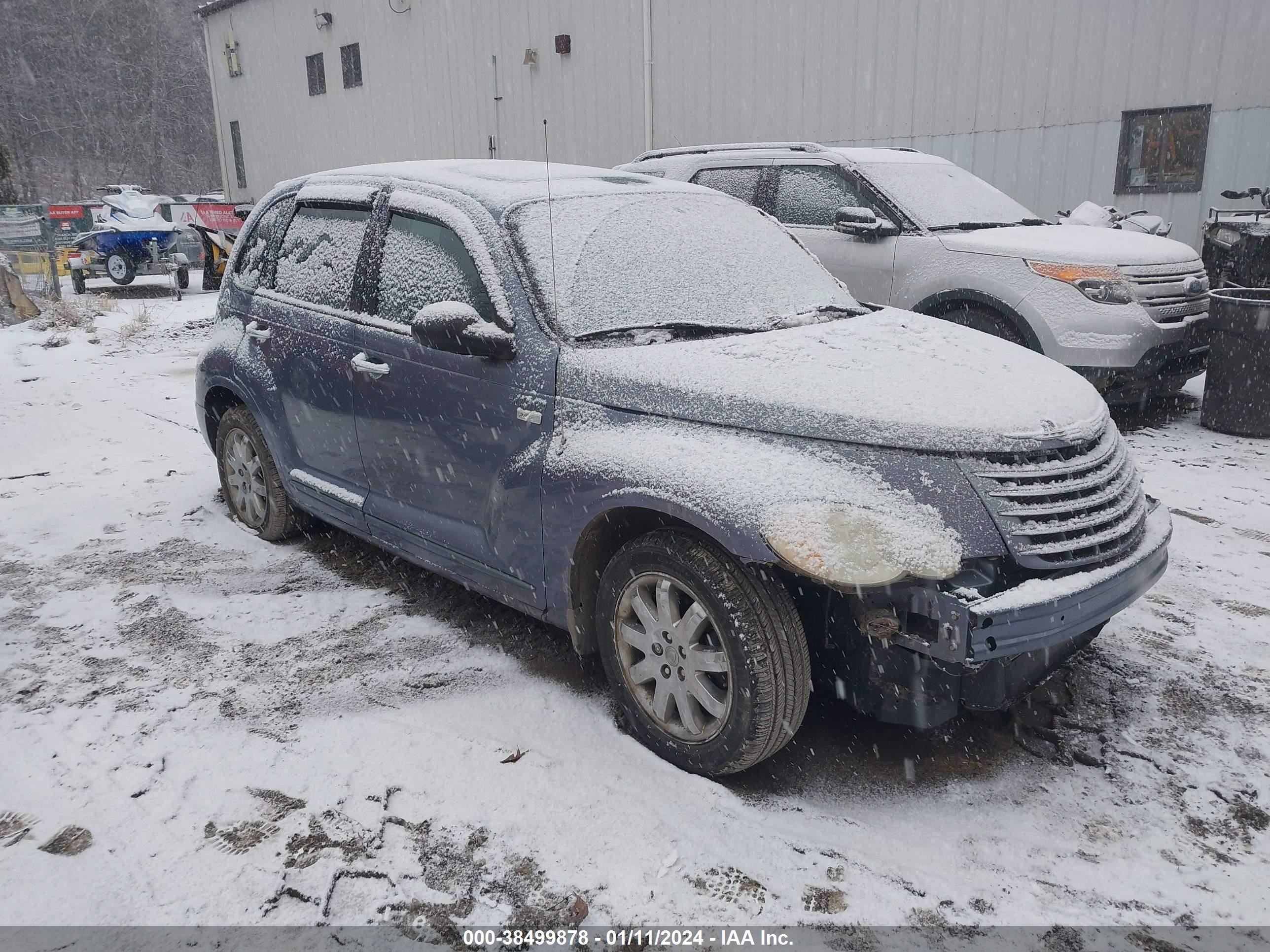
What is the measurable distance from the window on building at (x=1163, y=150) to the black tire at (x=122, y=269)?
17.4 metres

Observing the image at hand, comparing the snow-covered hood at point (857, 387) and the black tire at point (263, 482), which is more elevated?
the snow-covered hood at point (857, 387)

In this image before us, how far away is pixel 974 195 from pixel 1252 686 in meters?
5.06

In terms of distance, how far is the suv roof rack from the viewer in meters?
7.28

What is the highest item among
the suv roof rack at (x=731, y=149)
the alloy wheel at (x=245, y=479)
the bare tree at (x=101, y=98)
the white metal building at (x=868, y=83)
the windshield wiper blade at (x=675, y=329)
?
the bare tree at (x=101, y=98)

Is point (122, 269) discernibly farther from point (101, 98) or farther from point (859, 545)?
point (101, 98)

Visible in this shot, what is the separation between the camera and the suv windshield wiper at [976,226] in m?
6.79

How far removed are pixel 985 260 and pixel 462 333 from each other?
4.58 metres

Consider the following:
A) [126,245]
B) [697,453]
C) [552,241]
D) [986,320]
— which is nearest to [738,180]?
[986,320]

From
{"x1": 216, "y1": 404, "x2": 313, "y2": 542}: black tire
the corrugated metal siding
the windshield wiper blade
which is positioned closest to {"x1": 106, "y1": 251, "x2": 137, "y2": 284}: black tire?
the corrugated metal siding

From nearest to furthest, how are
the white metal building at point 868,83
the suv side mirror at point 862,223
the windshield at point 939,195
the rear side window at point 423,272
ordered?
1. the rear side window at point 423,272
2. the suv side mirror at point 862,223
3. the windshield at point 939,195
4. the white metal building at point 868,83

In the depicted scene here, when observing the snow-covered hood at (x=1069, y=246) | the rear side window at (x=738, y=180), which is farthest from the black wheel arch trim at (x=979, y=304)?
the rear side window at (x=738, y=180)

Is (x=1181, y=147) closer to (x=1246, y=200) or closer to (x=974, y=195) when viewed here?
(x=1246, y=200)

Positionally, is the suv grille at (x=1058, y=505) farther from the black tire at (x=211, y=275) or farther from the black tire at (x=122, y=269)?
the black tire at (x=122, y=269)

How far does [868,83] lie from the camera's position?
11.3m
